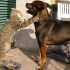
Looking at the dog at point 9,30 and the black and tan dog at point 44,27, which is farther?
the black and tan dog at point 44,27

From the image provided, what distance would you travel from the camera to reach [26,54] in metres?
6.99

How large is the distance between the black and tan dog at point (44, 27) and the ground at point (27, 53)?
1.24 ft

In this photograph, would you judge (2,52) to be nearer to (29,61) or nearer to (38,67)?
(38,67)

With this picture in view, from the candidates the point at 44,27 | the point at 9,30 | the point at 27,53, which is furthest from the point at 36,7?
the point at 9,30

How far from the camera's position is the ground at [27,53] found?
19.3ft

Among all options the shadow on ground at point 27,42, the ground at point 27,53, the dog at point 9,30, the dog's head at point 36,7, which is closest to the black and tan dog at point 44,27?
the dog's head at point 36,7

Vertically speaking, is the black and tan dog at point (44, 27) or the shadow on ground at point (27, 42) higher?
the black and tan dog at point (44, 27)

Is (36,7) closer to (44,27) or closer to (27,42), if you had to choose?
(44,27)

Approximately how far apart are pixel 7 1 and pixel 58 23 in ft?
8.45

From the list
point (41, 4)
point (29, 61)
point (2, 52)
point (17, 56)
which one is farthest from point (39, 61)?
point (2, 52)

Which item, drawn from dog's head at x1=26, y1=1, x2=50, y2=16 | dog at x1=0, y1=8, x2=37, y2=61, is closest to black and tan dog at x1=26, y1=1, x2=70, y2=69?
dog's head at x1=26, y1=1, x2=50, y2=16

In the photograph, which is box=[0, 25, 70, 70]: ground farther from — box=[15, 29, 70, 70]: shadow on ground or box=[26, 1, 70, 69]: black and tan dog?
box=[26, 1, 70, 69]: black and tan dog

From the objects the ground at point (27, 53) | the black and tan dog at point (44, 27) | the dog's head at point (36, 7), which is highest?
the dog's head at point (36, 7)

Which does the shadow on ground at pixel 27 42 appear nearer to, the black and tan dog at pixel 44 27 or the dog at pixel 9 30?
the black and tan dog at pixel 44 27
